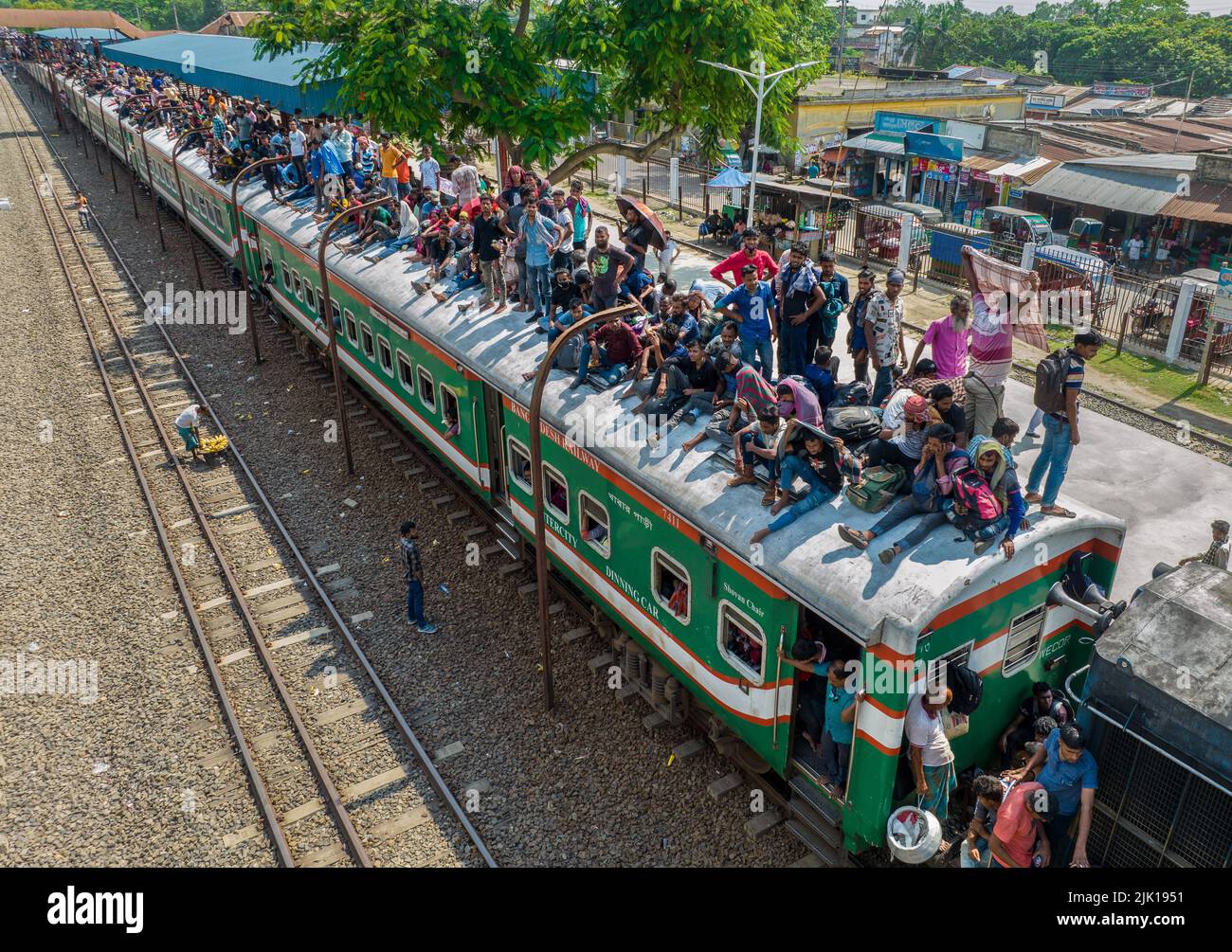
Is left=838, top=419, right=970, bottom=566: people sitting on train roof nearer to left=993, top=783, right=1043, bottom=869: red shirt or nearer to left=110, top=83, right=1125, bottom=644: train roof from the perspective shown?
left=110, top=83, right=1125, bottom=644: train roof

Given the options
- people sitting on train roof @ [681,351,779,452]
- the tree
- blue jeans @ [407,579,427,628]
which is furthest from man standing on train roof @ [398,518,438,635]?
the tree

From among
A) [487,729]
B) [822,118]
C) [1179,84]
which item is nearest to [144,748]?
[487,729]

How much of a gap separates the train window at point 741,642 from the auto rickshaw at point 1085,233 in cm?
2834

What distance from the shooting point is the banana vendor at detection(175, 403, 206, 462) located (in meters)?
17.5

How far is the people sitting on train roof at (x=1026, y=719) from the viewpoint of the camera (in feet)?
27.9

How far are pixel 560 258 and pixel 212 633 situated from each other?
273 inches

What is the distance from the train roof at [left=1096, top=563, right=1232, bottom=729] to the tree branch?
1898 centimetres

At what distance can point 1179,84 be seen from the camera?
82.1 meters

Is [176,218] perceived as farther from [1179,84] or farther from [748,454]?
[1179,84]

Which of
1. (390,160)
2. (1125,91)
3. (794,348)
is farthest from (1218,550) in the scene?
(1125,91)

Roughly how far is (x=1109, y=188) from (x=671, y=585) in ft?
97.7

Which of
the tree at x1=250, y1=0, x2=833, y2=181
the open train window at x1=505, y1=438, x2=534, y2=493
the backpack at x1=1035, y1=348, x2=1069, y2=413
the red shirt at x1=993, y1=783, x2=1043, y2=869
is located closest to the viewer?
the red shirt at x1=993, y1=783, x2=1043, y2=869

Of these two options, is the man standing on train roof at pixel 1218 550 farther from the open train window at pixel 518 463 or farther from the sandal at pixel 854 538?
the open train window at pixel 518 463

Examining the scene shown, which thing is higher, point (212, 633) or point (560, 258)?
point (560, 258)
